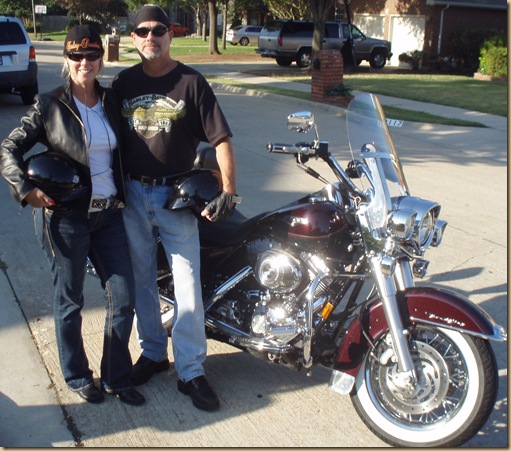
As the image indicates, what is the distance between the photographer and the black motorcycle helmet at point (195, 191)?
3.34 m

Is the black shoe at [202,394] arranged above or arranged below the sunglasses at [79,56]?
below

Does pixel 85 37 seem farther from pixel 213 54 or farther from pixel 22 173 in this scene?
pixel 213 54

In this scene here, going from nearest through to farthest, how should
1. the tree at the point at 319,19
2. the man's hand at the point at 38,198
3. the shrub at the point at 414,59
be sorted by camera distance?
1. the man's hand at the point at 38,198
2. the tree at the point at 319,19
3. the shrub at the point at 414,59

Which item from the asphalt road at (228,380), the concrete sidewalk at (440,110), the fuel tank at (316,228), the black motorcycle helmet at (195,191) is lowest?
the asphalt road at (228,380)

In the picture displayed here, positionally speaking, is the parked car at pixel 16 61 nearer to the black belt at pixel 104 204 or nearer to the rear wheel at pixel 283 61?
the black belt at pixel 104 204

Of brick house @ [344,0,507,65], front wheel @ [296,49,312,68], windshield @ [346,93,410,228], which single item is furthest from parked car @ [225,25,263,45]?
windshield @ [346,93,410,228]

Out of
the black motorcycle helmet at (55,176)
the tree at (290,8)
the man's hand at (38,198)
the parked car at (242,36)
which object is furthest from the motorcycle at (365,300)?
the parked car at (242,36)

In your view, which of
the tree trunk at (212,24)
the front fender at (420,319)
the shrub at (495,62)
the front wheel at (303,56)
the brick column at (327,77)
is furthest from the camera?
the tree trunk at (212,24)

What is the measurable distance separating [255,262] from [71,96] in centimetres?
Result: 123

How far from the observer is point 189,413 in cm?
351

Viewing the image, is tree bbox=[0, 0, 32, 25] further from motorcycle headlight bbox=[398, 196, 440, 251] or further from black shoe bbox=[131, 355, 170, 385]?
motorcycle headlight bbox=[398, 196, 440, 251]

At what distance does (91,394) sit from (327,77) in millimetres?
12599

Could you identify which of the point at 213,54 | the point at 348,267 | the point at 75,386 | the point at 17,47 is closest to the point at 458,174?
the point at 348,267

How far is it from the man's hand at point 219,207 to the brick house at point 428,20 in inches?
1081
